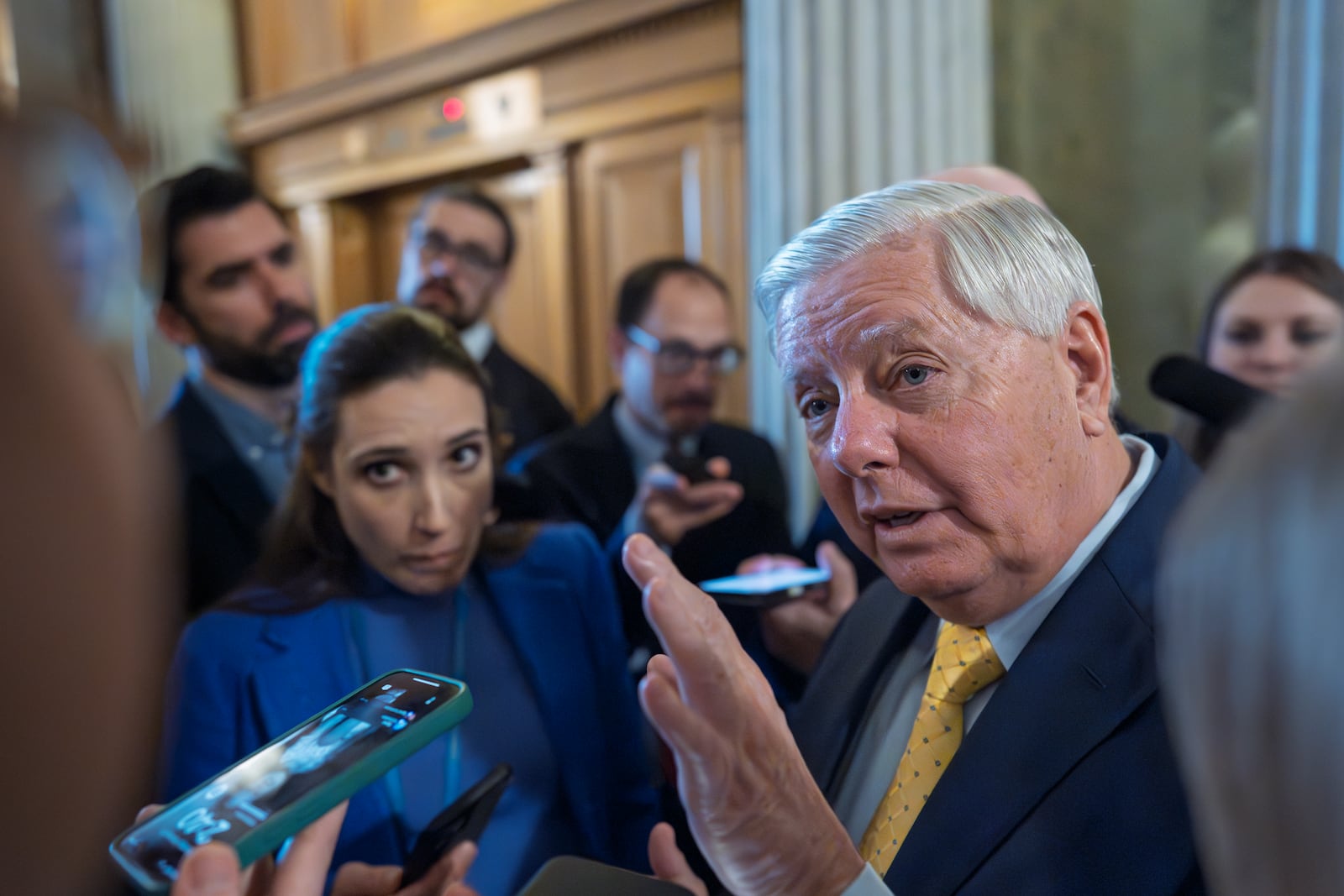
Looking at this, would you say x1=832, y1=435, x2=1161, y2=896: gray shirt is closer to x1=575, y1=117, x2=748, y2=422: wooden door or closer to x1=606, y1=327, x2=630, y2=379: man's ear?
x1=606, y1=327, x2=630, y2=379: man's ear

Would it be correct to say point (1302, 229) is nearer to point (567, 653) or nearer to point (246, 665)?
point (567, 653)

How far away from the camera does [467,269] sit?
285cm

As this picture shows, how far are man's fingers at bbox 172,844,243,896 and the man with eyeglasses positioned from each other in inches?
81.7

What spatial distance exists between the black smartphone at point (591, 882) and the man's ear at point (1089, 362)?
0.64 m

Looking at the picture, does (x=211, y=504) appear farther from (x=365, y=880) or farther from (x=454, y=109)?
(x=454, y=109)

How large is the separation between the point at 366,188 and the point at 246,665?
4324 millimetres

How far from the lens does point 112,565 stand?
0.33m

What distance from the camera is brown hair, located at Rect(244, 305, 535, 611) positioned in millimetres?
1342

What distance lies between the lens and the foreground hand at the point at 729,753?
2.38ft

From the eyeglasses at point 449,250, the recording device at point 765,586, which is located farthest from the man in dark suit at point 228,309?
the recording device at point 765,586

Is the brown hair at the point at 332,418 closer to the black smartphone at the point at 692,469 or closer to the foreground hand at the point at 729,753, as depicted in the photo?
the black smartphone at the point at 692,469

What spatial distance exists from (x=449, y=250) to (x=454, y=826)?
6.89ft

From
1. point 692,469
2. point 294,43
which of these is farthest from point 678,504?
point 294,43

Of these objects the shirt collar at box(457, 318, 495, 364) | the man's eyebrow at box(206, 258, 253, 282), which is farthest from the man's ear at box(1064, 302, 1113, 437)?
the shirt collar at box(457, 318, 495, 364)
